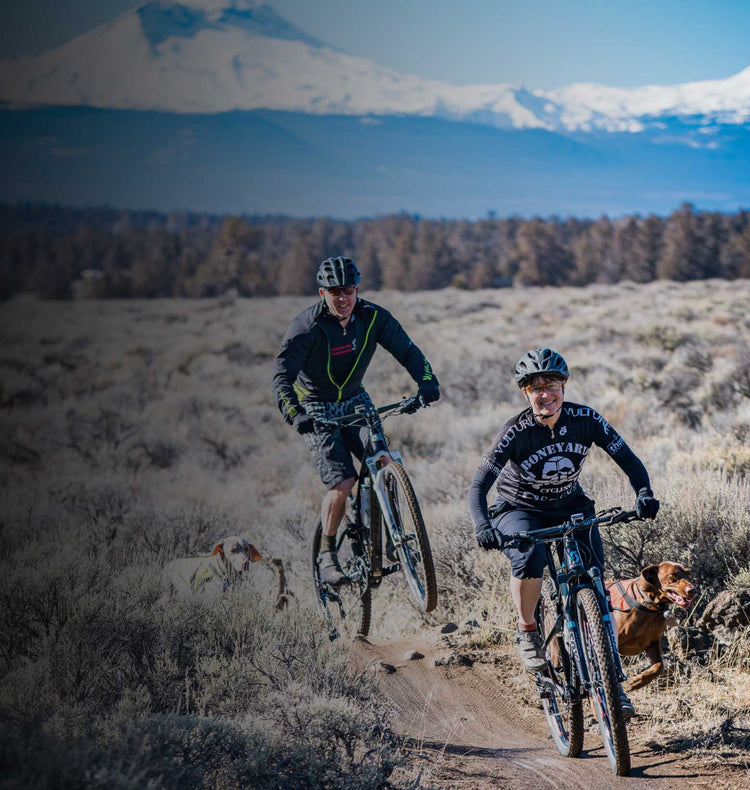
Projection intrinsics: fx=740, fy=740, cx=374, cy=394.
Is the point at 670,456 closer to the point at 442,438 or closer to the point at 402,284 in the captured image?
the point at 442,438

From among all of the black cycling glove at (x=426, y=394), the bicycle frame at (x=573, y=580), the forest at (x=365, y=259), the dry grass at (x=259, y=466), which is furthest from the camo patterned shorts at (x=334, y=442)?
the forest at (x=365, y=259)

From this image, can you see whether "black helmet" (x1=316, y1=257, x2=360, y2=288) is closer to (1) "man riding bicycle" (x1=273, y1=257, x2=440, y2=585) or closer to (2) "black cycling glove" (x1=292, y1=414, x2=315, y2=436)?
(1) "man riding bicycle" (x1=273, y1=257, x2=440, y2=585)

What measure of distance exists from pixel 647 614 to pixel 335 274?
119 inches

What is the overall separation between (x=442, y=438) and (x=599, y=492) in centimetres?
581

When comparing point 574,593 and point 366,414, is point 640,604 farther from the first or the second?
point 366,414

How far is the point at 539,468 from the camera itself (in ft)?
13.2

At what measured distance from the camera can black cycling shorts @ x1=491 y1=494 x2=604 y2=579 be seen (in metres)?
3.89

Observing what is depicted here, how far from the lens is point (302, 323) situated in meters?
5.51

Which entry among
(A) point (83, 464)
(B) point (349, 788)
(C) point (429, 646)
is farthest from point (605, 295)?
(B) point (349, 788)

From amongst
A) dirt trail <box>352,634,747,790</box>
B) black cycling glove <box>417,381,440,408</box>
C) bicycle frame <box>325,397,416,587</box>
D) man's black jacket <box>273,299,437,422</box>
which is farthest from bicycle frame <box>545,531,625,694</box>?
man's black jacket <box>273,299,437,422</box>

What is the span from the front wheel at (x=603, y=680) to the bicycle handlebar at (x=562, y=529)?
30cm

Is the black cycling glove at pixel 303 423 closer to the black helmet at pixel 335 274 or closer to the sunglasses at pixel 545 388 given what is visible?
the black helmet at pixel 335 274

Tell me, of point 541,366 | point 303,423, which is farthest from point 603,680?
point 303,423

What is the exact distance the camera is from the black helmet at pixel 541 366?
3905 millimetres
